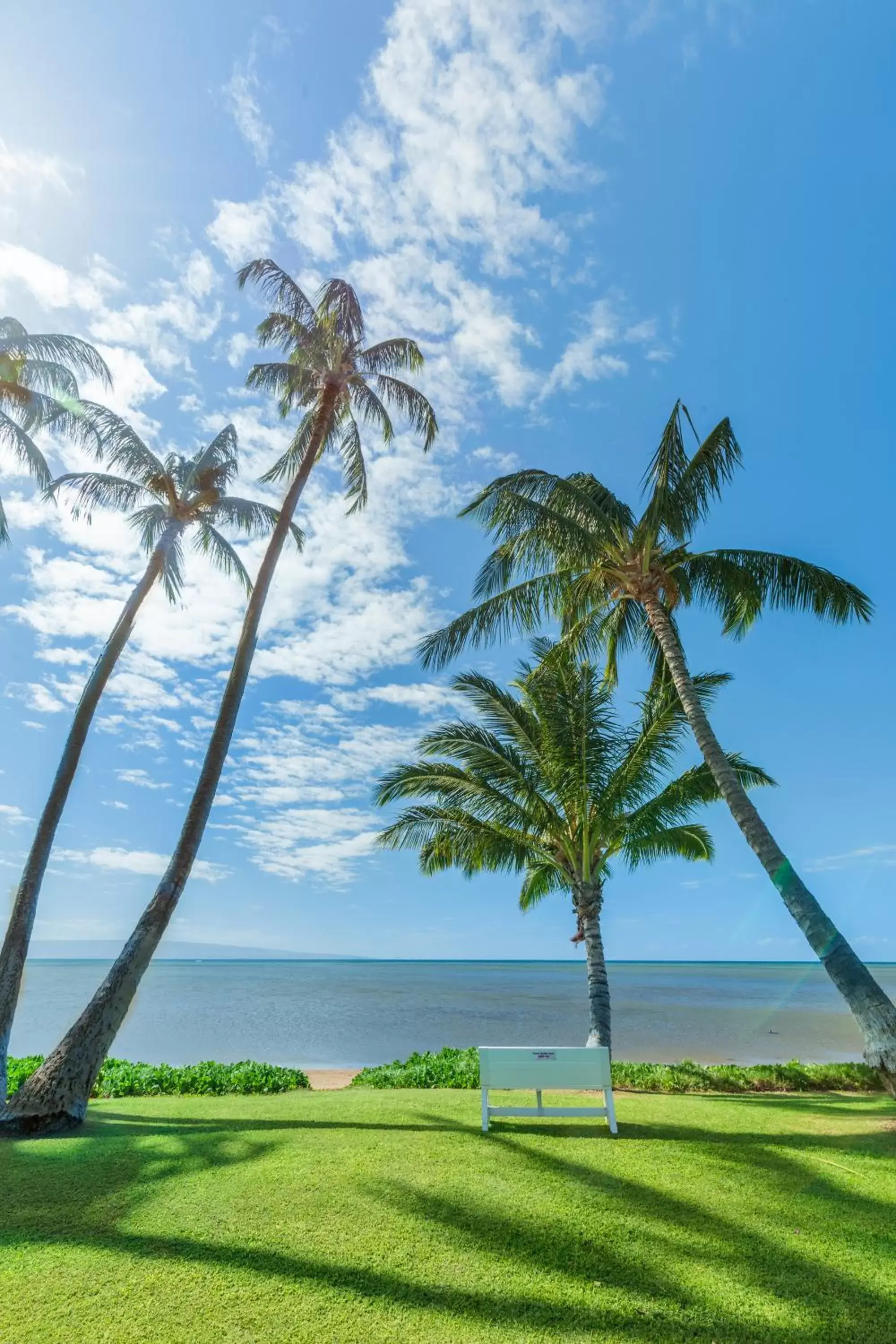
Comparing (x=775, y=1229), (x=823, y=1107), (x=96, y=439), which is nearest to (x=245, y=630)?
(x=96, y=439)

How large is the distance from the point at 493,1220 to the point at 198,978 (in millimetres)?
88604

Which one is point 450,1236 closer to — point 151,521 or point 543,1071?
point 543,1071

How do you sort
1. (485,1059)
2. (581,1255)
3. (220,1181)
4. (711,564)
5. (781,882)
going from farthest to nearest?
1. (711,564)
2. (781,882)
3. (485,1059)
4. (220,1181)
5. (581,1255)

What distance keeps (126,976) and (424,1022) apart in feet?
80.2

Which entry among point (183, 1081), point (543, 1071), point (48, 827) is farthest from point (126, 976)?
point (543, 1071)

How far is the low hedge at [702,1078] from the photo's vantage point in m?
10.3

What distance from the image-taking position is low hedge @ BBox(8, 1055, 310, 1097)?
33.8 feet

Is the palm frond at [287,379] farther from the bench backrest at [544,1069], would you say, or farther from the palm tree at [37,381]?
the bench backrest at [544,1069]

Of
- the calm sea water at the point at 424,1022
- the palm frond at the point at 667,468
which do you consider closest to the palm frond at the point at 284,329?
the palm frond at the point at 667,468

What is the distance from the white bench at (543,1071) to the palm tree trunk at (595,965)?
454 cm

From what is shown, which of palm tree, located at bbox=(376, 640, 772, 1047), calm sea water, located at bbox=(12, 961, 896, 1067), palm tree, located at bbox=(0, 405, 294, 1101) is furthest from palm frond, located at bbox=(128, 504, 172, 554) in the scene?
calm sea water, located at bbox=(12, 961, 896, 1067)

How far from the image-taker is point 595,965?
11.7 metres

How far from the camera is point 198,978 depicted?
7950 centimetres

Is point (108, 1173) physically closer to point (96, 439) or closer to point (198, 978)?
point (96, 439)
